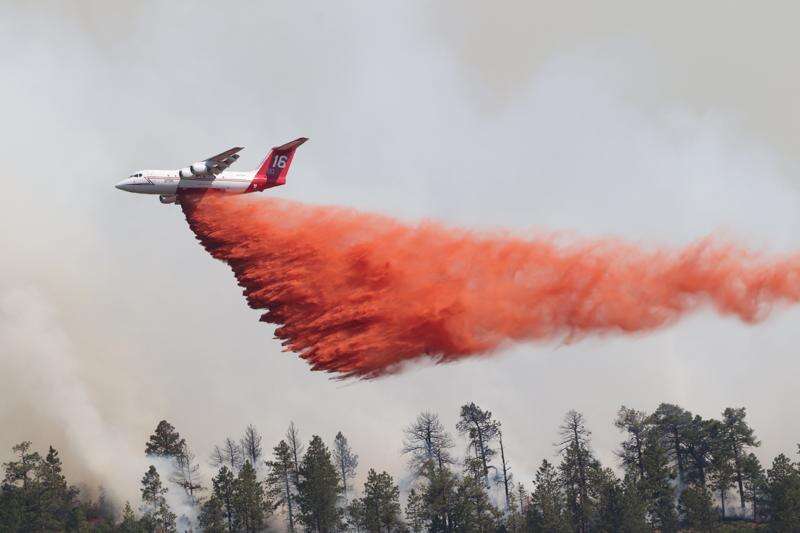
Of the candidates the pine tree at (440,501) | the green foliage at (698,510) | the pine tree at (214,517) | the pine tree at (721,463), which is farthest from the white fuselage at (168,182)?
the pine tree at (721,463)

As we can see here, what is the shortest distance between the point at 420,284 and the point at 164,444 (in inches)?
3165

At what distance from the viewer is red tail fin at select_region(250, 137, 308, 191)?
73431 millimetres

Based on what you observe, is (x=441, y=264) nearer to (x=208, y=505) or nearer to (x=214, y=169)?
(x=214, y=169)

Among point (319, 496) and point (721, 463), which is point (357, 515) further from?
point (721, 463)

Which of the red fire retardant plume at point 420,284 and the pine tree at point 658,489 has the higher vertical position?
the red fire retardant plume at point 420,284

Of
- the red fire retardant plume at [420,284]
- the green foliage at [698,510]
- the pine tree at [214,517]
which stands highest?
the red fire retardant plume at [420,284]

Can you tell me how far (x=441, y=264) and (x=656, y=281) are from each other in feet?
45.2

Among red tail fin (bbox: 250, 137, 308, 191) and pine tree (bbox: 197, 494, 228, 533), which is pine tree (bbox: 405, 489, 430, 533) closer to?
pine tree (bbox: 197, 494, 228, 533)

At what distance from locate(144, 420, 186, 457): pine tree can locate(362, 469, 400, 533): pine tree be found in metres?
37.3

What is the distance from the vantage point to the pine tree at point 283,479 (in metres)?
117

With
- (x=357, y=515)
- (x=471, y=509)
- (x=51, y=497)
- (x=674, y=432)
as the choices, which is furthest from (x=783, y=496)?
(x=51, y=497)

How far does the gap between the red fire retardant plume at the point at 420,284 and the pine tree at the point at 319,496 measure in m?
48.1

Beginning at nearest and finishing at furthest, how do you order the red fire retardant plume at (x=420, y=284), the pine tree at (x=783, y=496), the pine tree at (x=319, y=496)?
the red fire retardant plume at (x=420, y=284) → the pine tree at (x=783, y=496) → the pine tree at (x=319, y=496)

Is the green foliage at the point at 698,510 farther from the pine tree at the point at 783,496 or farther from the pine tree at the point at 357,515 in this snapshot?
the pine tree at the point at 357,515
